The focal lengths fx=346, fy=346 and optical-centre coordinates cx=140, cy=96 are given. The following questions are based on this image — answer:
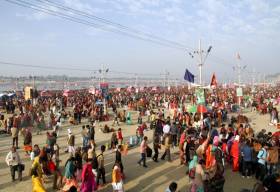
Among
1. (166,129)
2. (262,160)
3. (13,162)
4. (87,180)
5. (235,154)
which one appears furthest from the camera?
(166,129)

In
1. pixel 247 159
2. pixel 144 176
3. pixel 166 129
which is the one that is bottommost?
pixel 144 176

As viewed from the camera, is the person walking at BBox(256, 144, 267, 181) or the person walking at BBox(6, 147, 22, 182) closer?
the person walking at BBox(256, 144, 267, 181)

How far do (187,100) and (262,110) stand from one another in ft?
60.7

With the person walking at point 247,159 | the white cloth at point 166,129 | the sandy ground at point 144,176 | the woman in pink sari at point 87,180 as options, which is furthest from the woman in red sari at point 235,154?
the woman in pink sari at point 87,180

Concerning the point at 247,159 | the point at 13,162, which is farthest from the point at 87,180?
the point at 247,159

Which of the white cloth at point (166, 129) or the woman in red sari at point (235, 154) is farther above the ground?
the white cloth at point (166, 129)

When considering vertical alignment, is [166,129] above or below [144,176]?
above

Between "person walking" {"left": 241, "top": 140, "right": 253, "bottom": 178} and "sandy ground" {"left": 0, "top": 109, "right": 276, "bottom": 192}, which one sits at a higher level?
"person walking" {"left": 241, "top": 140, "right": 253, "bottom": 178}

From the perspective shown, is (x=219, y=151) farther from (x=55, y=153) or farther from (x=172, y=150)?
(x=55, y=153)

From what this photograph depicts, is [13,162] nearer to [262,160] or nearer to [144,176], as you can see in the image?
[144,176]

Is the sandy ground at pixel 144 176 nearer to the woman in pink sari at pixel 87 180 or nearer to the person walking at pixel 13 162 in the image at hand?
the person walking at pixel 13 162

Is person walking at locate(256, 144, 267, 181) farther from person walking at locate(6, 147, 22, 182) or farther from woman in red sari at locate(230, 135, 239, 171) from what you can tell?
person walking at locate(6, 147, 22, 182)

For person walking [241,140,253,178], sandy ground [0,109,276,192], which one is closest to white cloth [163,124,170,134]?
sandy ground [0,109,276,192]

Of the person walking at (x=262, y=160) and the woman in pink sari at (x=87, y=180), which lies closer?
the woman in pink sari at (x=87, y=180)
